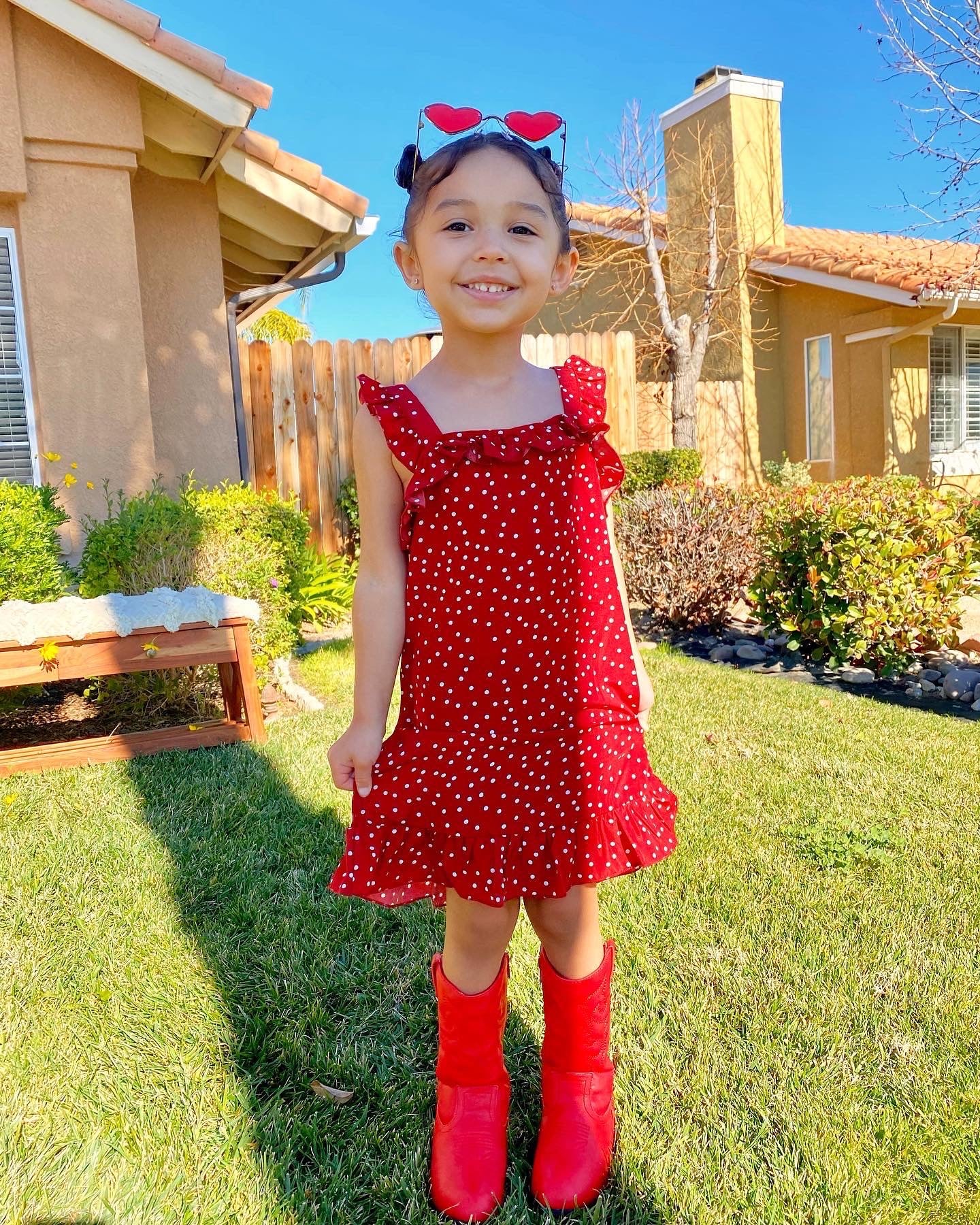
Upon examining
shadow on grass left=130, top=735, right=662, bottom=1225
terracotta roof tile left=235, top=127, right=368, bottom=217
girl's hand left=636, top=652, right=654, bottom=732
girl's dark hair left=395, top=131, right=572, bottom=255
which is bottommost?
shadow on grass left=130, top=735, right=662, bottom=1225

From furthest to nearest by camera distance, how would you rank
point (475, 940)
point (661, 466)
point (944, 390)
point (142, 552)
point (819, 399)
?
point (819, 399) → point (944, 390) → point (661, 466) → point (142, 552) → point (475, 940)

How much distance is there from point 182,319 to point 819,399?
428 inches

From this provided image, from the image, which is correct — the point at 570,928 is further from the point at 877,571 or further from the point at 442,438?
the point at 877,571

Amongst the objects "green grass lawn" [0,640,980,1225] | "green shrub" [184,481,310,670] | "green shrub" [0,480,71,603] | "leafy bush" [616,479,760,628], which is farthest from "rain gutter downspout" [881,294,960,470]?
"green shrub" [0,480,71,603]

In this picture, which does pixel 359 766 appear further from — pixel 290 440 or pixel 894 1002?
pixel 290 440

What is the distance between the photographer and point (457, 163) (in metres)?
1.50

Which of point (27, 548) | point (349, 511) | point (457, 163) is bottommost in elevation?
point (27, 548)

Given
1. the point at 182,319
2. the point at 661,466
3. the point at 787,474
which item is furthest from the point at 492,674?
the point at 787,474

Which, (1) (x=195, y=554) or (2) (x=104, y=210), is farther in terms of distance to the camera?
(2) (x=104, y=210)

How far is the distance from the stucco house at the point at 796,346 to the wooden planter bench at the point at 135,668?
1094 cm

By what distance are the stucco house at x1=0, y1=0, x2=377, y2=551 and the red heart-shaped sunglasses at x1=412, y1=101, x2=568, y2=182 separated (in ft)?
15.2

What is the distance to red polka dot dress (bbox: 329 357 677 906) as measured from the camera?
150 cm

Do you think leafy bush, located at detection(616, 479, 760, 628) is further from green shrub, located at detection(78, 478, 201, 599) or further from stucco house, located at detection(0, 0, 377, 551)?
stucco house, located at detection(0, 0, 377, 551)

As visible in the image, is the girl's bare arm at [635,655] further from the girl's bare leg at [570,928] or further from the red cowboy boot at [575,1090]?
the red cowboy boot at [575,1090]
